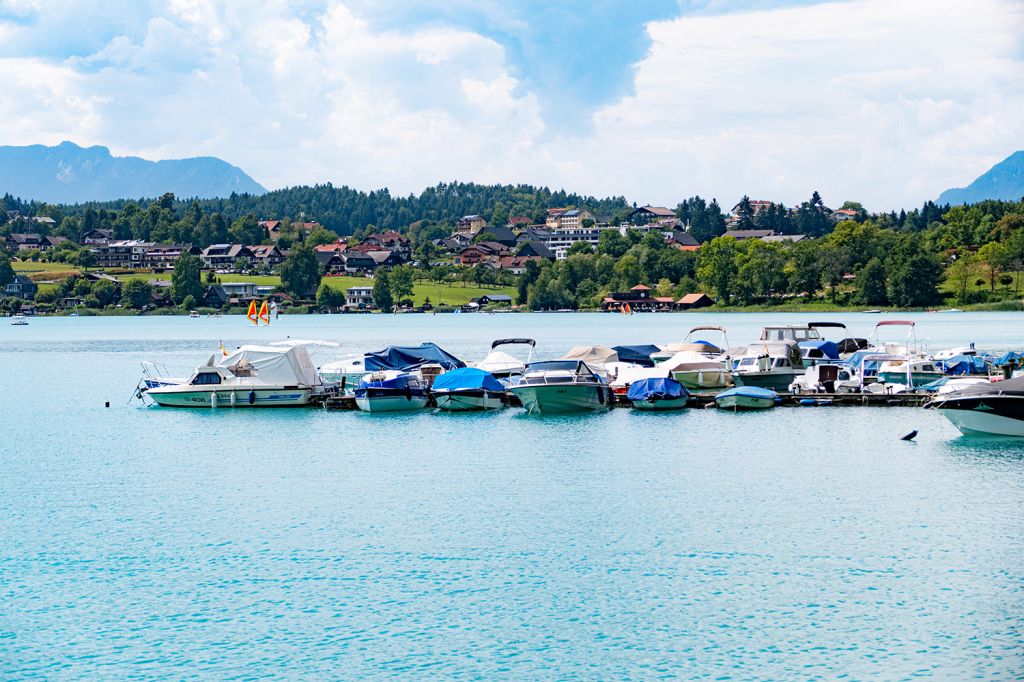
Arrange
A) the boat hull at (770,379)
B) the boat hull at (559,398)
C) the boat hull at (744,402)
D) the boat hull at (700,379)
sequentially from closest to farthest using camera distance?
Result: the boat hull at (559,398) → the boat hull at (744,402) → the boat hull at (700,379) → the boat hull at (770,379)

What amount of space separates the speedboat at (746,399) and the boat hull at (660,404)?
189cm

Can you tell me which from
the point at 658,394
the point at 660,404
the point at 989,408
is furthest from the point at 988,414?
the point at 660,404

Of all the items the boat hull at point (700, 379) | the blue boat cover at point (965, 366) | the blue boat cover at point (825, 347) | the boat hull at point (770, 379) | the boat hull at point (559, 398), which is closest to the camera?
the boat hull at point (559, 398)

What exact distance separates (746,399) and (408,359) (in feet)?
65.0

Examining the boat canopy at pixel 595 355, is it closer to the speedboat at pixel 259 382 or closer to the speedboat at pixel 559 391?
the speedboat at pixel 559 391

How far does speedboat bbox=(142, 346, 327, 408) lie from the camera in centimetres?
6322

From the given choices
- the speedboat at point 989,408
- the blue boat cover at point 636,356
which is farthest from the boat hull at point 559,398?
the blue boat cover at point 636,356

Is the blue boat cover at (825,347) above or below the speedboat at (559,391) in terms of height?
above

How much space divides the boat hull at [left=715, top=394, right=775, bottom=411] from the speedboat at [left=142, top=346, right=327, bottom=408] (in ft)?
67.7

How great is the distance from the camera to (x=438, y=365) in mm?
68000

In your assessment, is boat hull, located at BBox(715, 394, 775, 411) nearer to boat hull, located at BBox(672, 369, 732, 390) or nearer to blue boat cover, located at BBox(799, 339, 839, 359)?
boat hull, located at BBox(672, 369, 732, 390)

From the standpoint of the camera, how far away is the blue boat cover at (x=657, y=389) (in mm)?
59125

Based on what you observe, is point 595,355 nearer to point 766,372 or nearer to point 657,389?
point 766,372

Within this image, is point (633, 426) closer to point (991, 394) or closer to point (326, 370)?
point (991, 394)
